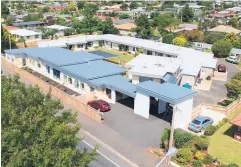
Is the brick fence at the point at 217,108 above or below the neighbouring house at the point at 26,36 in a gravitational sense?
below

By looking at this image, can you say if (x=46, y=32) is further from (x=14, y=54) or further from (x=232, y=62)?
(x=232, y=62)

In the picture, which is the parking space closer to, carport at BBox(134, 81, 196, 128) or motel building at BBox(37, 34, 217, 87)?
carport at BBox(134, 81, 196, 128)

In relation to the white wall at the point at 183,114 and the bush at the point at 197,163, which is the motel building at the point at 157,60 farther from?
the bush at the point at 197,163

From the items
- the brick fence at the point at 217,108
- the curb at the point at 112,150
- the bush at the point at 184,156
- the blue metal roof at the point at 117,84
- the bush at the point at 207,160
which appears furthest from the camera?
the blue metal roof at the point at 117,84

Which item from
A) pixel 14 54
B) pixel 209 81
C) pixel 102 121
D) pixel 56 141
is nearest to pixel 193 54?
pixel 209 81

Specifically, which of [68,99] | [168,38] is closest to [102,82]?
[68,99]

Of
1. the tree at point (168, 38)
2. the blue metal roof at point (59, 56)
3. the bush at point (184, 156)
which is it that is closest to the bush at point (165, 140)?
the bush at point (184, 156)

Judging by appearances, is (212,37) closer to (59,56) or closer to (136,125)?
(59,56)
